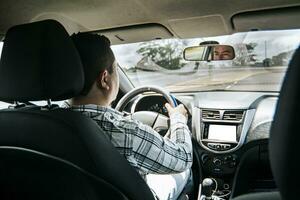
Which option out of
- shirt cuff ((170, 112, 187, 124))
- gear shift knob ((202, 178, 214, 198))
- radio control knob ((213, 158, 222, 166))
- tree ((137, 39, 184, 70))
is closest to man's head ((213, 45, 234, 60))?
tree ((137, 39, 184, 70))

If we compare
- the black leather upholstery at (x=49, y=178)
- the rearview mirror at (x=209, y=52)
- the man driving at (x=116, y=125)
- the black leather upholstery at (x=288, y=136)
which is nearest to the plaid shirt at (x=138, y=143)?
the man driving at (x=116, y=125)

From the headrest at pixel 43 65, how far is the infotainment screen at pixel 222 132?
1878mm

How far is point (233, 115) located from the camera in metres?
3.90

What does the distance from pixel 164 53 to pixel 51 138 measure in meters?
2.79

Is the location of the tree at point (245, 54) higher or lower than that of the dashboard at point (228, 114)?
higher

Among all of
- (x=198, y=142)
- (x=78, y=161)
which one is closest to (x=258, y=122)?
(x=198, y=142)

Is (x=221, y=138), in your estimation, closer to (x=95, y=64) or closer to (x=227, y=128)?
(x=227, y=128)

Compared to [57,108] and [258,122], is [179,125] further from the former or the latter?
[258,122]

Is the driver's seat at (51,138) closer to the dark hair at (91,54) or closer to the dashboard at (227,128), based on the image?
the dark hair at (91,54)

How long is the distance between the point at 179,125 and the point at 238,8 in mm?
837

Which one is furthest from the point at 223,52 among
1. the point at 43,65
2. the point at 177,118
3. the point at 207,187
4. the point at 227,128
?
the point at 43,65

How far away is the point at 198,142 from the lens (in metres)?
4.01

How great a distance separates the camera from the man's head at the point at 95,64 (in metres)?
2.48

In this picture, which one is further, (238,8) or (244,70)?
(244,70)
